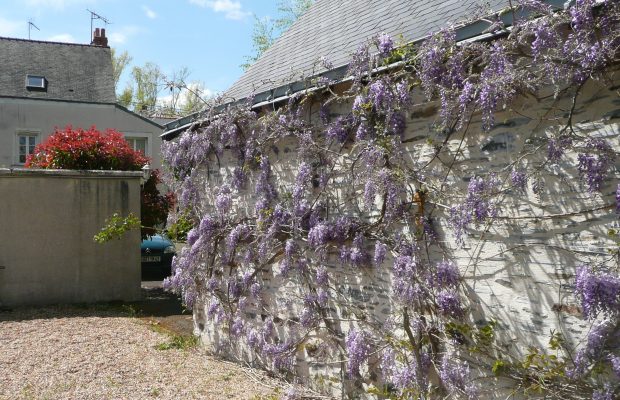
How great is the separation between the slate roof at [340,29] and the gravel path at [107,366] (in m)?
2.99

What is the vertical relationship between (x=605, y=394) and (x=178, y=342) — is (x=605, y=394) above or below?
above

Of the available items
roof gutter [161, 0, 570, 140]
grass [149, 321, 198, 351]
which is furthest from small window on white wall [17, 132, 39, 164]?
grass [149, 321, 198, 351]

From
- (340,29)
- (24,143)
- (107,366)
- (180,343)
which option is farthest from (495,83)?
(24,143)

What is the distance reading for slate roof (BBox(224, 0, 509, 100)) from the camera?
4.89 metres

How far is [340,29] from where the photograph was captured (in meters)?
6.64

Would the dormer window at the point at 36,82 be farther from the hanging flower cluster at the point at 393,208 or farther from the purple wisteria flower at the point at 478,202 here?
the purple wisteria flower at the point at 478,202

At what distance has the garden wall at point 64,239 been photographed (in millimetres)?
9586

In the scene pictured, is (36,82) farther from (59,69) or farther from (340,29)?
(340,29)

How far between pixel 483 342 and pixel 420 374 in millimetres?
567

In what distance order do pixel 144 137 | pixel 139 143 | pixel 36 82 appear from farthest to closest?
pixel 139 143
pixel 144 137
pixel 36 82

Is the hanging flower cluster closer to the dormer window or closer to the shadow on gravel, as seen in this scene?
the shadow on gravel

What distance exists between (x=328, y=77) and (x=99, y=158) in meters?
6.94

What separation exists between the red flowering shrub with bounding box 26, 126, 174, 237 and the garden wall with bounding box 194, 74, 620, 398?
7.37 meters

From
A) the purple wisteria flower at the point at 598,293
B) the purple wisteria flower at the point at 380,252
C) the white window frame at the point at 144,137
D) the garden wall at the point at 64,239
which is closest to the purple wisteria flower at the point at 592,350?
the purple wisteria flower at the point at 598,293
